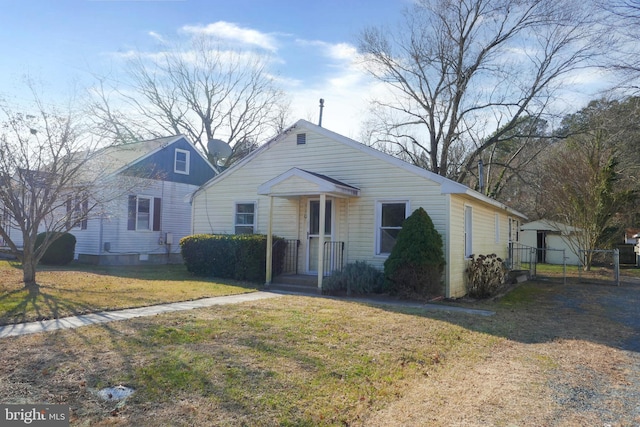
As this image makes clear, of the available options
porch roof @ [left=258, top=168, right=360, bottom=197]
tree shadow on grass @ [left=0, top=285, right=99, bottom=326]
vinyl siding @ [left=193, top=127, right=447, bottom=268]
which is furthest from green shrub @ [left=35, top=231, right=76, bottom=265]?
porch roof @ [left=258, top=168, right=360, bottom=197]

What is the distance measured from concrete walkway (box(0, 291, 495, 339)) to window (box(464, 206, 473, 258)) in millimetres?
A: 3464

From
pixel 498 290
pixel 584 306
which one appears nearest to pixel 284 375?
pixel 584 306

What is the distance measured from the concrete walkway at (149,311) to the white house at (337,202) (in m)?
1.65

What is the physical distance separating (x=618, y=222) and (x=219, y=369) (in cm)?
2490

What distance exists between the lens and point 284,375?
14.7ft

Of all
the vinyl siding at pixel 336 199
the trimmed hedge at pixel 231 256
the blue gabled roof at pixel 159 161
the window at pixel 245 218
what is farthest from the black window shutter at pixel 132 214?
the window at pixel 245 218

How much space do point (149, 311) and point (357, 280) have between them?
16.3 ft

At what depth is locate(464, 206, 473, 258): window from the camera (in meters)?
12.5

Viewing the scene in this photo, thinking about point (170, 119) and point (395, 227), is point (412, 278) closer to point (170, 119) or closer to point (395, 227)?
point (395, 227)

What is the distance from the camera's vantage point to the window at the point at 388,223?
11500mm

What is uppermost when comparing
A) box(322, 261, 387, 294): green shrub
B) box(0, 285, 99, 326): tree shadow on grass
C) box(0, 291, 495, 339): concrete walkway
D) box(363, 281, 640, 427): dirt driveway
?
box(322, 261, 387, 294): green shrub

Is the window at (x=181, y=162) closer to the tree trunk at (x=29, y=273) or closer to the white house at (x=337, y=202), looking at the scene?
the white house at (x=337, y=202)

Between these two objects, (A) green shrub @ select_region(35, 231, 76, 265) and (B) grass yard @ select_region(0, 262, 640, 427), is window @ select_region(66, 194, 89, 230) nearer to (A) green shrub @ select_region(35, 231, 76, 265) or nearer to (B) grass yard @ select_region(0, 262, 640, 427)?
(B) grass yard @ select_region(0, 262, 640, 427)

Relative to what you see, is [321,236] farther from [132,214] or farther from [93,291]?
[132,214]
